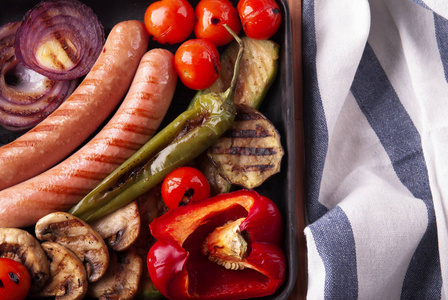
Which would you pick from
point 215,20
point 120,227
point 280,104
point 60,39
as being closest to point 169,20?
point 215,20

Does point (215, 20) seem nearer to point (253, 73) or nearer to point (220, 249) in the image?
point (253, 73)

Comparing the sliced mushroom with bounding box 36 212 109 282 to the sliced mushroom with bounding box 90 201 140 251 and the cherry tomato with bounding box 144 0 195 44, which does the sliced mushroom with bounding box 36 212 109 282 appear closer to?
the sliced mushroom with bounding box 90 201 140 251

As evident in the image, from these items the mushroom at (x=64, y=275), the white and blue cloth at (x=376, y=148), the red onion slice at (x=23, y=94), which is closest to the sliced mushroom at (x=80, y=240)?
the mushroom at (x=64, y=275)

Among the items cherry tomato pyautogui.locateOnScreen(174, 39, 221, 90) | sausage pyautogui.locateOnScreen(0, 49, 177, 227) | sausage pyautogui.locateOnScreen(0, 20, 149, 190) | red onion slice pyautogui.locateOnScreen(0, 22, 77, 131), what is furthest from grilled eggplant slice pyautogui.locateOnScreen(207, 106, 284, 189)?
red onion slice pyautogui.locateOnScreen(0, 22, 77, 131)

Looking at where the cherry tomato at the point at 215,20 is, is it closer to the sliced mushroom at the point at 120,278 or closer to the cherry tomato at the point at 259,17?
the cherry tomato at the point at 259,17

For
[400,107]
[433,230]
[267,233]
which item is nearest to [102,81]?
[267,233]

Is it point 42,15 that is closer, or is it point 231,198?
point 231,198

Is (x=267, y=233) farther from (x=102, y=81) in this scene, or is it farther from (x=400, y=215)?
(x=102, y=81)
